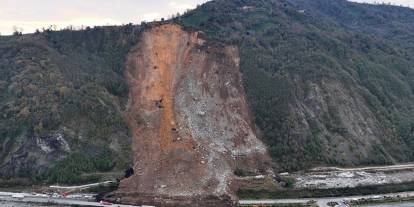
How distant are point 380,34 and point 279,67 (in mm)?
93786

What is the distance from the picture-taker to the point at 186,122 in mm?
97438

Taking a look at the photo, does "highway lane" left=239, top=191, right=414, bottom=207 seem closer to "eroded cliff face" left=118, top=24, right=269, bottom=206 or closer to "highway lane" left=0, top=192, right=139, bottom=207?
"eroded cliff face" left=118, top=24, right=269, bottom=206

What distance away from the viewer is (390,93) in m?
117

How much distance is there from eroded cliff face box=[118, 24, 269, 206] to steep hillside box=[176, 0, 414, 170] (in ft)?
15.3

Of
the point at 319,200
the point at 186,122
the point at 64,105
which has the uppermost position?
the point at 64,105

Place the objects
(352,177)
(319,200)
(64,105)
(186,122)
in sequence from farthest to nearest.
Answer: (186,122)
(64,105)
(352,177)
(319,200)

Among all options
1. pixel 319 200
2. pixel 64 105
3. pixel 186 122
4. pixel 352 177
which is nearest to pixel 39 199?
pixel 64 105

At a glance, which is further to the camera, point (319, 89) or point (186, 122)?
point (319, 89)

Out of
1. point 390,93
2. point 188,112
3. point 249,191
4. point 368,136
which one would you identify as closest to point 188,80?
point 188,112

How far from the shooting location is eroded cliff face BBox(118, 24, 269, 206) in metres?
84.2

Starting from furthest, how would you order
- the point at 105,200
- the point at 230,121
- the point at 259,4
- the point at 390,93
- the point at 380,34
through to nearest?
the point at 380,34, the point at 259,4, the point at 390,93, the point at 230,121, the point at 105,200

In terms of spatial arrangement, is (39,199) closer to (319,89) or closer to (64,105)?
(64,105)

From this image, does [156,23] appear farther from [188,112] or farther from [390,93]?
[390,93]

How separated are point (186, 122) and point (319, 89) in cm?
2981
